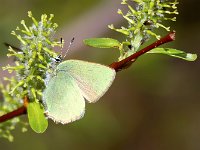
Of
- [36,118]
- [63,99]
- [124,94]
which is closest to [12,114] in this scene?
[36,118]

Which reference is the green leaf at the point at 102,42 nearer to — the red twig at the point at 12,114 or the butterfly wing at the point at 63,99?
the butterfly wing at the point at 63,99

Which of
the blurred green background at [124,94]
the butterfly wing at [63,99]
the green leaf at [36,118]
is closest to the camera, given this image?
the green leaf at [36,118]

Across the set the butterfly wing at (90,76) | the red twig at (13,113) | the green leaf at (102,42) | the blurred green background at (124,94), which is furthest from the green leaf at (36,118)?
the blurred green background at (124,94)

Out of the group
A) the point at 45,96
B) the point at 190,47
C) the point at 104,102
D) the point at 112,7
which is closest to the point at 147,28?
the point at 45,96

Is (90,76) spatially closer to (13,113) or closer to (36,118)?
(36,118)

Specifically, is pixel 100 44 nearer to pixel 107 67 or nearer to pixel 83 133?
pixel 107 67

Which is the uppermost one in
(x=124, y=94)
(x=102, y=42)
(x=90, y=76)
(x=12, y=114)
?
(x=102, y=42)
